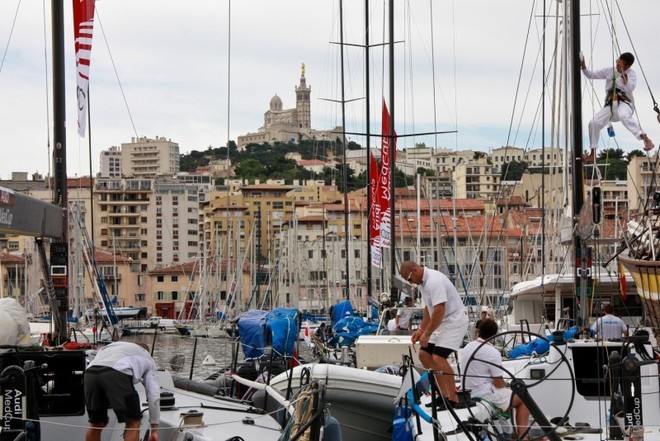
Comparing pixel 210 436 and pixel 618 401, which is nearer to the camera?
pixel 618 401

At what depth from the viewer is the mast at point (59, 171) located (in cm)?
1237

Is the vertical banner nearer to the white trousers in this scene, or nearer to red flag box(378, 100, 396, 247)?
red flag box(378, 100, 396, 247)

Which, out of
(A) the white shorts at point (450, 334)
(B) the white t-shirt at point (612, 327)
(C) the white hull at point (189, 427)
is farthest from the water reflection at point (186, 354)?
(B) the white t-shirt at point (612, 327)

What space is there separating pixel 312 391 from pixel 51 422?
6.74 ft

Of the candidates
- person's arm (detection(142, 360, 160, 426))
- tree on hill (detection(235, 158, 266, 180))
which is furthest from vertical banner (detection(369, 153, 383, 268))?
tree on hill (detection(235, 158, 266, 180))

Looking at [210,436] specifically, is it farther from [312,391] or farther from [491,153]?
[491,153]

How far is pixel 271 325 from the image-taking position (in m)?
17.0

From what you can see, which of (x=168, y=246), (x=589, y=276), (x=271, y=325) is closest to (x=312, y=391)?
(x=589, y=276)

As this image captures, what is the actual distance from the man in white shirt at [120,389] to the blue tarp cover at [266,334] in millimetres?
7569

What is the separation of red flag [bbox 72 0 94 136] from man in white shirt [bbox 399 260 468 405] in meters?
5.47

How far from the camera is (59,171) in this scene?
13.6 meters

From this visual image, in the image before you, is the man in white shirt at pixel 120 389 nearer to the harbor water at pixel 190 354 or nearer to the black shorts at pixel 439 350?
the harbor water at pixel 190 354

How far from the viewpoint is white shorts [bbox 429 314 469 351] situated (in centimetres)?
1026

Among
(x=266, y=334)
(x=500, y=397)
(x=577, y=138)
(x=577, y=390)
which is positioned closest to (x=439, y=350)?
(x=500, y=397)
